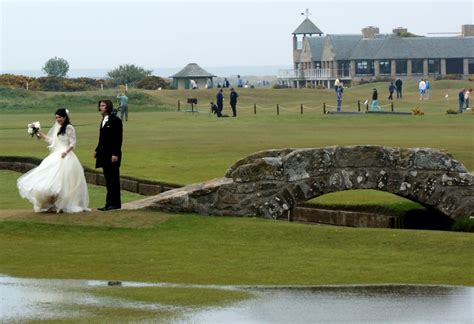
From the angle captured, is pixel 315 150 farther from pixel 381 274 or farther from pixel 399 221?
pixel 381 274

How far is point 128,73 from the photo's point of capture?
17575 cm

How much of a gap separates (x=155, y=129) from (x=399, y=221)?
39.2 metres

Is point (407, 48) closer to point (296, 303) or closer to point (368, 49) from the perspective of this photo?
point (368, 49)

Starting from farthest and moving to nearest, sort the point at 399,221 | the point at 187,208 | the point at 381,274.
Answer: the point at 399,221
the point at 187,208
the point at 381,274

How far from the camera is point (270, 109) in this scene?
92.9 m

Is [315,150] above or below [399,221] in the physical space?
above

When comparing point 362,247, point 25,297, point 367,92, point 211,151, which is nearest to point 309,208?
point 362,247

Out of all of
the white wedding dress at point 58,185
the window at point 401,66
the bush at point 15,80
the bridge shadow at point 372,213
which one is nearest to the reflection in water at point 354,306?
the white wedding dress at point 58,185

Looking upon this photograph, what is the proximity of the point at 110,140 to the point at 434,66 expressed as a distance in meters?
155

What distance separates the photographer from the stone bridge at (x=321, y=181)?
2255 centimetres

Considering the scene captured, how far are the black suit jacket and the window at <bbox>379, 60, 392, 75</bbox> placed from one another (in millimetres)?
150171

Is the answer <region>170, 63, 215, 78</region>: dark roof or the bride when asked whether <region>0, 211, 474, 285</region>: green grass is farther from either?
<region>170, 63, 215, 78</region>: dark roof

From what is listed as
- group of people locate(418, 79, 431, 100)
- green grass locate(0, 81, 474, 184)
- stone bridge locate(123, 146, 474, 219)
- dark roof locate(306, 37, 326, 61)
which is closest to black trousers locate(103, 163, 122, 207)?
stone bridge locate(123, 146, 474, 219)

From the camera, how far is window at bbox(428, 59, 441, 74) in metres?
172
